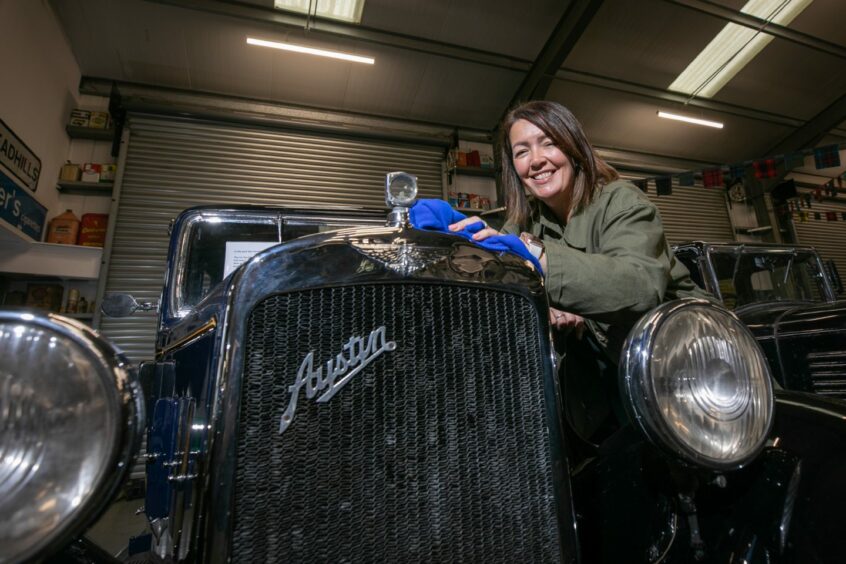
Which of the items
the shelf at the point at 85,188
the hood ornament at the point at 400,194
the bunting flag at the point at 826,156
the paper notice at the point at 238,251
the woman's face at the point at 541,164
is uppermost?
the bunting flag at the point at 826,156

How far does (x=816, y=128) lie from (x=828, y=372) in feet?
22.9

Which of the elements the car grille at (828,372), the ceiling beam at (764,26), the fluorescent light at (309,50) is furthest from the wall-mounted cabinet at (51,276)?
the ceiling beam at (764,26)

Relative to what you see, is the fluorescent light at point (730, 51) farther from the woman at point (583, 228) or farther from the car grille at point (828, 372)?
the woman at point (583, 228)

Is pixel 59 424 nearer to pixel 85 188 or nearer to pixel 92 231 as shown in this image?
pixel 92 231

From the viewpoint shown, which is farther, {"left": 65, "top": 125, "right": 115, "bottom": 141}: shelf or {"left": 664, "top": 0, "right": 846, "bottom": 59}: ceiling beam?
{"left": 664, "top": 0, "right": 846, "bottom": 59}: ceiling beam

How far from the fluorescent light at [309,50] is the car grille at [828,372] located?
15.9ft

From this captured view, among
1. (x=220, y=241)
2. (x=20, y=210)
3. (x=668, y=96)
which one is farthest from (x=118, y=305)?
(x=668, y=96)

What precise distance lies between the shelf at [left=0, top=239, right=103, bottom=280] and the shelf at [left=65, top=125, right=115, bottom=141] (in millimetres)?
1405

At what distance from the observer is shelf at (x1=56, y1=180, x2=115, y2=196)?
4492mm

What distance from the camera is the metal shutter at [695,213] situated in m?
7.18

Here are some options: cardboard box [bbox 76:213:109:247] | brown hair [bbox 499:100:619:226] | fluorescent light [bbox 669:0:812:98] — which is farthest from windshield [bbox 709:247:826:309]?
cardboard box [bbox 76:213:109:247]

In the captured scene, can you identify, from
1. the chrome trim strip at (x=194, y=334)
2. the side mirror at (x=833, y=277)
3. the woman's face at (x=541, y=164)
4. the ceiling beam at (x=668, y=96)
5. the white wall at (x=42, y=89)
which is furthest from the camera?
the ceiling beam at (x=668, y=96)

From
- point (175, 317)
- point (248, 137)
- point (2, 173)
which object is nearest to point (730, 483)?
point (175, 317)

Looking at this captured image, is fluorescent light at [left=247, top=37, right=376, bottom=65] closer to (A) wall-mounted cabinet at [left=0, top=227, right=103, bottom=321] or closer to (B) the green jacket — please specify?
(A) wall-mounted cabinet at [left=0, top=227, right=103, bottom=321]
